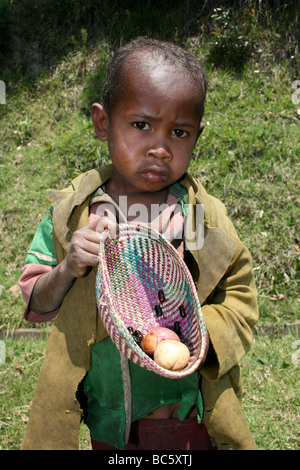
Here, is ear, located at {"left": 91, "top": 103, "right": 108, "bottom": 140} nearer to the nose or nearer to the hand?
the nose

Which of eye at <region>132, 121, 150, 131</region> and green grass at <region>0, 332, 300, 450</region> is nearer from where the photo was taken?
eye at <region>132, 121, 150, 131</region>

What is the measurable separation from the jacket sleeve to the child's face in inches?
16.4

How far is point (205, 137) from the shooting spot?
16.2 feet

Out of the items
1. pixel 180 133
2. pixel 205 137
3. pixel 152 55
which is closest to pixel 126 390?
pixel 180 133

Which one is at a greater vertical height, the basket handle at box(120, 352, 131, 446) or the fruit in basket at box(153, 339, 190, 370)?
the fruit in basket at box(153, 339, 190, 370)

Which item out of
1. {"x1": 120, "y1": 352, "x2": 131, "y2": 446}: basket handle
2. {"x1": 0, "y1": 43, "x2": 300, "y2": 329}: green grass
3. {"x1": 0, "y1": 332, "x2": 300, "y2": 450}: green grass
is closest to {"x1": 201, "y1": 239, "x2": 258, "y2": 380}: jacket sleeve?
{"x1": 120, "y1": 352, "x2": 131, "y2": 446}: basket handle

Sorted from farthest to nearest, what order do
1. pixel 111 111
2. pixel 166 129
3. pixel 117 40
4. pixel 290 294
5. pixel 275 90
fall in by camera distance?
pixel 117 40 < pixel 275 90 < pixel 290 294 < pixel 111 111 < pixel 166 129

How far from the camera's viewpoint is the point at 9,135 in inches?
214

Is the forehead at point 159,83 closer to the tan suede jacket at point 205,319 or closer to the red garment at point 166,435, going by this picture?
the tan suede jacket at point 205,319

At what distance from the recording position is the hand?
167 centimetres

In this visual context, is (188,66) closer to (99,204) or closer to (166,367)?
(99,204)

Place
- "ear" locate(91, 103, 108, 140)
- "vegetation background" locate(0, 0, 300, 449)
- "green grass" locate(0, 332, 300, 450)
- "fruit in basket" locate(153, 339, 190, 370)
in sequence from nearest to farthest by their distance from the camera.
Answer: "fruit in basket" locate(153, 339, 190, 370) < "ear" locate(91, 103, 108, 140) < "green grass" locate(0, 332, 300, 450) < "vegetation background" locate(0, 0, 300, 449)
